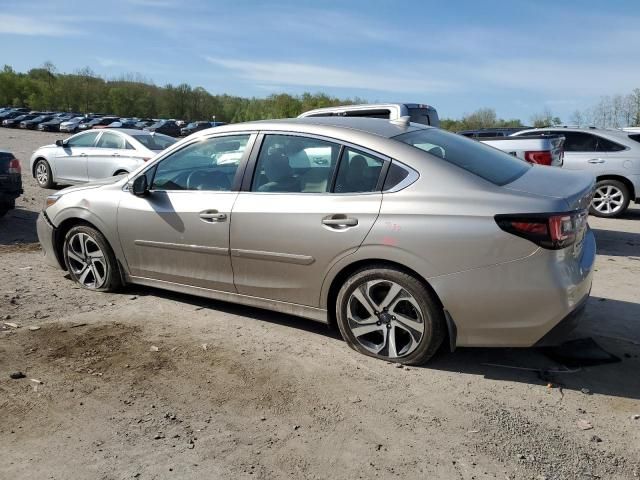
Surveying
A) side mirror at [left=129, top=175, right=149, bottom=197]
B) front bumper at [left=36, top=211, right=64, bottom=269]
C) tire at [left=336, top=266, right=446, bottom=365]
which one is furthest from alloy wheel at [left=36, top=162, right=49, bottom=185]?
tire at [left=336, top=266, right=446, bottom=365]

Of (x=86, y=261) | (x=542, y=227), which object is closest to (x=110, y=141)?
(x=86, y=261)

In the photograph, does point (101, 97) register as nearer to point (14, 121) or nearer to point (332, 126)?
point (14, 121)

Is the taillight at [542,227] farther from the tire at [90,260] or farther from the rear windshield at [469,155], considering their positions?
the tire at [90,260]

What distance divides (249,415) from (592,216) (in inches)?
388

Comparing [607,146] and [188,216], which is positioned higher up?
[607,146]

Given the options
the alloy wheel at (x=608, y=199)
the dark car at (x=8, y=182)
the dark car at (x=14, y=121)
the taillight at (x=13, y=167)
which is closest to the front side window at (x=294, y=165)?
the dark car at (x=8, y=182)

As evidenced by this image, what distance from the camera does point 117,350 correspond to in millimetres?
4254

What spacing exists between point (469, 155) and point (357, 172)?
87 centimetres

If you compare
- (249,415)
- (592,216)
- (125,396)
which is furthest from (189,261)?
(592,216)

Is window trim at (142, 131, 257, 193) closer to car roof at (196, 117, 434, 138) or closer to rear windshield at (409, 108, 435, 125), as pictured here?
car roof at (196, 117, 434, 138)

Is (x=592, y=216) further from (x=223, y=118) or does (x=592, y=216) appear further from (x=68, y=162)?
(x=223, y=118)

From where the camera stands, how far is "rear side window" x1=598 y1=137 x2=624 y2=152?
10.8 metres

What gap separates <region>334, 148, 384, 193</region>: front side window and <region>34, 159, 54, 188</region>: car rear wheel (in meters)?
11.1

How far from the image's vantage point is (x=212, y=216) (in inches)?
179
